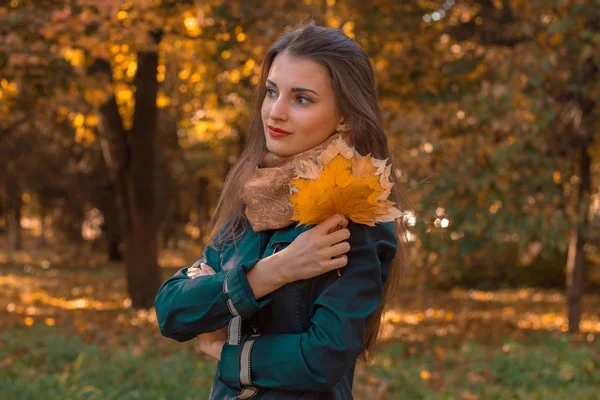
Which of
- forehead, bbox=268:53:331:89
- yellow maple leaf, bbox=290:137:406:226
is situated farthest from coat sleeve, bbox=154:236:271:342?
forehead, bbox=268:53:331:89

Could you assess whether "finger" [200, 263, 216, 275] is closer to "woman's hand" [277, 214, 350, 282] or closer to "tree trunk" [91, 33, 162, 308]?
"woman's hand" [277, 214, 350, 282]

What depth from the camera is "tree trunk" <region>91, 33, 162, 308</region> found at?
34.1ft

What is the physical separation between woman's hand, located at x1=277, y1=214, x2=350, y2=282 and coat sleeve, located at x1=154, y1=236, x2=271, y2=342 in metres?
0.11

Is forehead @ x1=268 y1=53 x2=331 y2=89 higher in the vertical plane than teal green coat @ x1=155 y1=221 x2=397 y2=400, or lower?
higher

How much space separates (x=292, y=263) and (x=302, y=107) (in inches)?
17.3

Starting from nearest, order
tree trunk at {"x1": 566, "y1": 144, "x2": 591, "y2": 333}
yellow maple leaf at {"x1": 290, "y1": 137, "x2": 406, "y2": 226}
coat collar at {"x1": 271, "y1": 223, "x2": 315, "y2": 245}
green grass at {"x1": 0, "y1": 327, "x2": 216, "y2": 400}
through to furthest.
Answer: yellow maple leaf at {"x1": 290, "y1": 137, "x2": 406, "y2": 226}, coat collar at {"x1": 271, "y1": 223, "x2": 315, "y2": 245}, green grass at {"x1": 0, "y1": 327, "x2": 216, "y2": 400}, tree trunk at {"x1": 566, "y1": 144, "x2": 591, "y2": 333}

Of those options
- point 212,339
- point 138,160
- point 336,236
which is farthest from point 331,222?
point 138,160

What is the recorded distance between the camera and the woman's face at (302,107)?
1960 millimetres

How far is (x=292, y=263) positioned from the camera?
1779 millimetres

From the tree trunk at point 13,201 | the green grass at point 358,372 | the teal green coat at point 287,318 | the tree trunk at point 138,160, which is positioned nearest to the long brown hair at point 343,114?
the teal green coat at point 287,318

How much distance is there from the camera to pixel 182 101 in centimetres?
1689

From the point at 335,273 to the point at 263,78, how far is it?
0.71m

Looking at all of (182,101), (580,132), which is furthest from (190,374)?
(182,101)

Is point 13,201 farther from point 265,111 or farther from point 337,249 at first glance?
point 337,249
